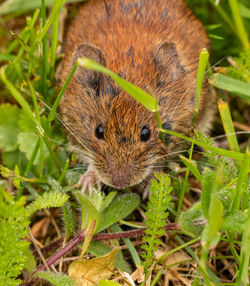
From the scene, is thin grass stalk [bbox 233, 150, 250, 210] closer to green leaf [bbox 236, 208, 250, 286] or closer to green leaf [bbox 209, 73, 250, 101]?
green leaf [bbox 236, 208, 250, 286]

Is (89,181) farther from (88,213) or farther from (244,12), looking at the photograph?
(244,12)

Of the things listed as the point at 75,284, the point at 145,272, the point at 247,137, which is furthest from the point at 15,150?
the point at 247,137

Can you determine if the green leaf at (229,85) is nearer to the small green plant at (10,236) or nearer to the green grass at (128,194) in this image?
the green grass at (128,194)

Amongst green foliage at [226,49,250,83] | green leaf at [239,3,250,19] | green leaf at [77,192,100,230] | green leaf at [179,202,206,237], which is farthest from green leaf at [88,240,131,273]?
green leaf at [239,3,250,19]

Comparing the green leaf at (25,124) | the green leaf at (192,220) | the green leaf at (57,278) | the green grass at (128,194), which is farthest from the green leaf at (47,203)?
the green leaf at (25,124)

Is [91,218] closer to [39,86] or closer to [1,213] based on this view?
[1,213]

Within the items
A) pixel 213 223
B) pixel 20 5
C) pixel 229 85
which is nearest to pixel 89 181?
pixel 229 85
